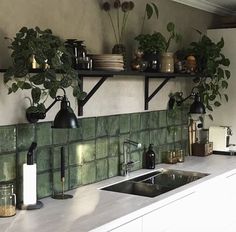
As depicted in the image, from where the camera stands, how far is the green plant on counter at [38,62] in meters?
2.36

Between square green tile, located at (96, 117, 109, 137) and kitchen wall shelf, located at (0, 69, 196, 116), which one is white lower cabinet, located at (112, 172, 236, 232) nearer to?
square green tile, located at (96, 117, 109, 137)

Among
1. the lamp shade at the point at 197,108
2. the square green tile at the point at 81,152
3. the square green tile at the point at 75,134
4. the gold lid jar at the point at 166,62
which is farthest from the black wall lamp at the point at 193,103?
the square green tile at the point at 75,134

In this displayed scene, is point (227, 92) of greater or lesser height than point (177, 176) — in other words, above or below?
above

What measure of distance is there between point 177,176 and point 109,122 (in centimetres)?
73

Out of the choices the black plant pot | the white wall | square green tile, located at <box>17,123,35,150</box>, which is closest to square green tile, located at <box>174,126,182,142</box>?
the white wall

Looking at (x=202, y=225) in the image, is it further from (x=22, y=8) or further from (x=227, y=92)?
(x=22, y=8)

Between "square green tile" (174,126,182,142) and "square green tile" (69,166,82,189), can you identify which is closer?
"square green tile" (69,166,82,189)

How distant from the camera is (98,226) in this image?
2252mm

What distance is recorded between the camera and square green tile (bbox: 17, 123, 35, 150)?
2625 millimetres

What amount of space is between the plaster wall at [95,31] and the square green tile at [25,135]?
1.8 inches

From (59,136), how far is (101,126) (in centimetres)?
45

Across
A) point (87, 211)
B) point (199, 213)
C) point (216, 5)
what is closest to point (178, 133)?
point (199, 213)

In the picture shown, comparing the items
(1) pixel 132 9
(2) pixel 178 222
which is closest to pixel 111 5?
(1) pixel 132 9

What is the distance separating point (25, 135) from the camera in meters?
2.66
